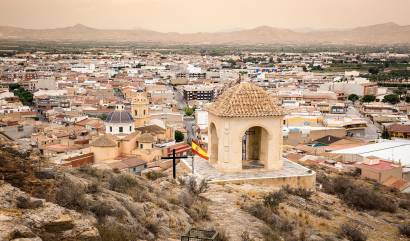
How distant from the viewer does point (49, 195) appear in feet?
25.3

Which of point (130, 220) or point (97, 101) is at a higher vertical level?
point (130, 220)

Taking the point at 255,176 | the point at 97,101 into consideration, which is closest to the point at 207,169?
the point at 255,176

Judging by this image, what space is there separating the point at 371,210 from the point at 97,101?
168 feet

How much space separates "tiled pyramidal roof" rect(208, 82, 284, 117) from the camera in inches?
547

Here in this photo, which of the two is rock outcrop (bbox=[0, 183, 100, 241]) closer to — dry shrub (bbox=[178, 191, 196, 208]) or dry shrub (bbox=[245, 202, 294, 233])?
dry shrub (bbox=[178, 191, 196, 208])

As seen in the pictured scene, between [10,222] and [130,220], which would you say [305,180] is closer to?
[130,220]

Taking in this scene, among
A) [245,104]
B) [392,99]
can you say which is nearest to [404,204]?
[245,104]

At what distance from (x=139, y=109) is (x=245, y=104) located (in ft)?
94.7

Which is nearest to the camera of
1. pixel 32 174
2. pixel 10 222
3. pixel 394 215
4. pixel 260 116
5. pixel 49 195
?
pixel 10 222

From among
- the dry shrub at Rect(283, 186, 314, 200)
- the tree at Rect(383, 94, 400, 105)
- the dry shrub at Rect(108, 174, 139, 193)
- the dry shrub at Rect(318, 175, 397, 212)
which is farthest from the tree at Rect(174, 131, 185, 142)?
the tree at Rect(383, 94, 400, 105)

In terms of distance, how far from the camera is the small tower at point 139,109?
41.5 m

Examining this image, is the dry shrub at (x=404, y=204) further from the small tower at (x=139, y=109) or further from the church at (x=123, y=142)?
the small tower at (x=139, y=109)

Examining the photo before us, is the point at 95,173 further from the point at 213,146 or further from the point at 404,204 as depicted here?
the point at 404,204

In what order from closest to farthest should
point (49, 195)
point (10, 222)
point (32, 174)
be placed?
1. point (10, 222)
2. point (49, 195)
3. point (32, 174)
